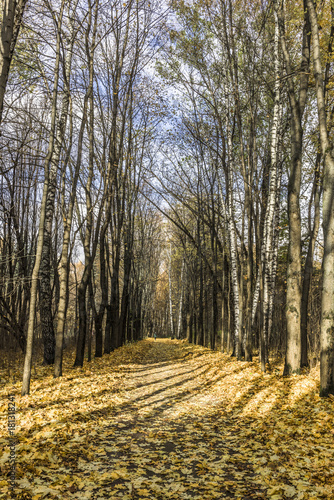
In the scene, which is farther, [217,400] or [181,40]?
[181,40]

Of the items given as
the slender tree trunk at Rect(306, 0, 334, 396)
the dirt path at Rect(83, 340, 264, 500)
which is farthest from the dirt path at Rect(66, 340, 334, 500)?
the slender tree trunk at Rect(306, 0, 334, 396)

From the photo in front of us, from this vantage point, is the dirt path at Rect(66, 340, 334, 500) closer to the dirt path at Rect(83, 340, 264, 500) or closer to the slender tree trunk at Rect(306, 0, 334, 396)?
the dirt path at Rect(83, 340, 264, 500)

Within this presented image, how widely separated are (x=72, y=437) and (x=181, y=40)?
1505cm

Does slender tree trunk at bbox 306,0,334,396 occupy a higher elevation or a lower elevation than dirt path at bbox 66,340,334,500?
higher

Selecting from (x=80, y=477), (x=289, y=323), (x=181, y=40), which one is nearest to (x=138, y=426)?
(x=80, y=477)

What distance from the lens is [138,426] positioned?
549cm

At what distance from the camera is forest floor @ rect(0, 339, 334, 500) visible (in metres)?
3.41

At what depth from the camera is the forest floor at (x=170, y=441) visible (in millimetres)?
3412

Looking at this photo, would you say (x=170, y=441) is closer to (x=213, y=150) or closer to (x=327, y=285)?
(x=327, y=285)

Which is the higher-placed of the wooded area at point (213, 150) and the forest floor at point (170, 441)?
the wooded area at point (213, 150)

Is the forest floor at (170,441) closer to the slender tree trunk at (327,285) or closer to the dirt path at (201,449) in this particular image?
the dirt path at (201,449)

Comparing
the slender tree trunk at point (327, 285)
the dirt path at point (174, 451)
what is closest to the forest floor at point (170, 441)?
the dirt path at point (174, 451)

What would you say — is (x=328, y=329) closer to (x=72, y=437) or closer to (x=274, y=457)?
(x=274, y=457)

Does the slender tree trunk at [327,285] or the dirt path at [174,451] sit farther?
the slender tree trunk at [327,285]
